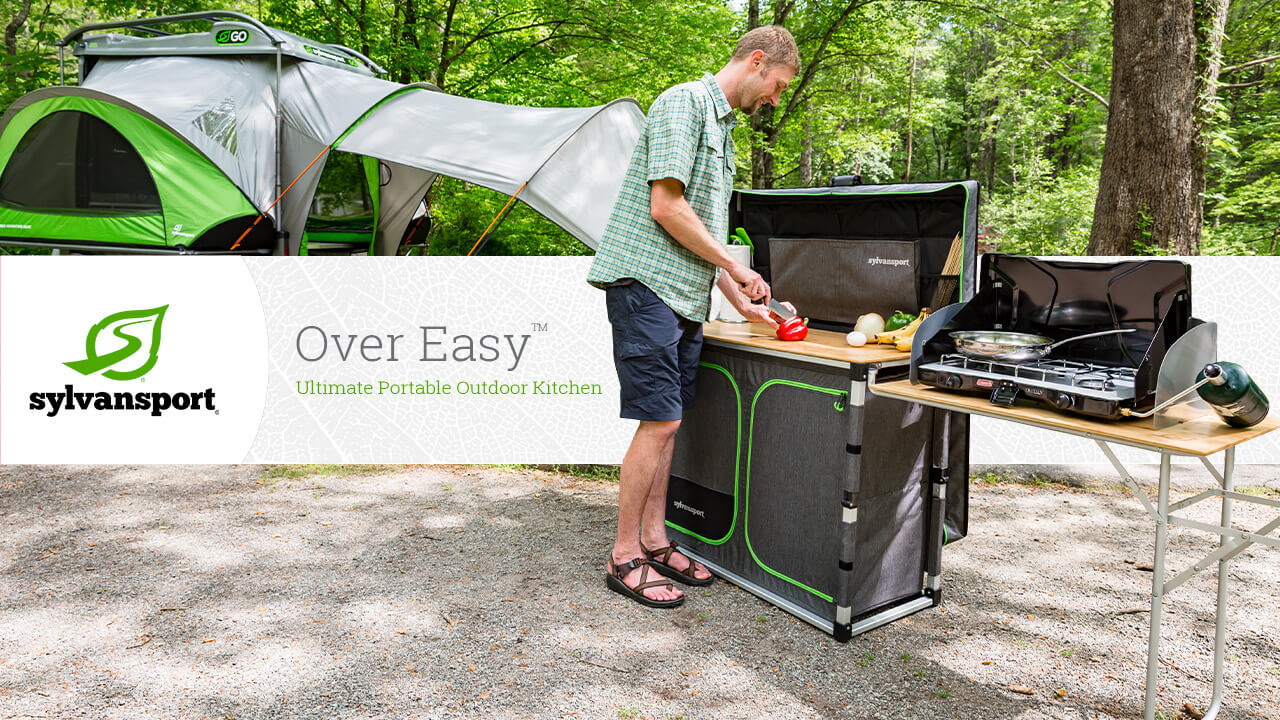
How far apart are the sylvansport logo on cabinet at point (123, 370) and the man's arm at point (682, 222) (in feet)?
9.44

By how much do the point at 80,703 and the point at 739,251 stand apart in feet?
8.44

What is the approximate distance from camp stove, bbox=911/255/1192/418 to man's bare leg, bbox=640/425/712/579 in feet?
3.29

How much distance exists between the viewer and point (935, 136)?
3070 centimetres

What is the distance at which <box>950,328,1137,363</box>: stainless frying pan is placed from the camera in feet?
7.75

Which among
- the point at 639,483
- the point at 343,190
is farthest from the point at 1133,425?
the point at 343,190

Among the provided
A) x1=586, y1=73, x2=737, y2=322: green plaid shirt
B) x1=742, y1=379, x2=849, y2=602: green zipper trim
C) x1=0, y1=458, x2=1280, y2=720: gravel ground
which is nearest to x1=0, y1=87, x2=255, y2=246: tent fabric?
x1=0, y1=458, x2=1280, y2=720: gravel ground

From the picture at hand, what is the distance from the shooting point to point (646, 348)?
286cm

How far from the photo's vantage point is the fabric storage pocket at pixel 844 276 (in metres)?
3.02

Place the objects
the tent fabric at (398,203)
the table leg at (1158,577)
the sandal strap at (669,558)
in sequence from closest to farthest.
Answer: the table leg at (1158,577), the sandal strap at (669,558), the tent fabric at (398,203)

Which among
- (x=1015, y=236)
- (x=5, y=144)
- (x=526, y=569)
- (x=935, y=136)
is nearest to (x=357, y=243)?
(x=5, y=144)

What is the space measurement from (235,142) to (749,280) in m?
4.29

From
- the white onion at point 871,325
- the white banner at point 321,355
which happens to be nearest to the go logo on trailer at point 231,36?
the white banner at point 321,355

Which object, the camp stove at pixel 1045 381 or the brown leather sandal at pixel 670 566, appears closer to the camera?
the camp stove at pixel 1045 381

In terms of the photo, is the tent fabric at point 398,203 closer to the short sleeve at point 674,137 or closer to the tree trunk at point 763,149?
the tree trunk at point 763,149
